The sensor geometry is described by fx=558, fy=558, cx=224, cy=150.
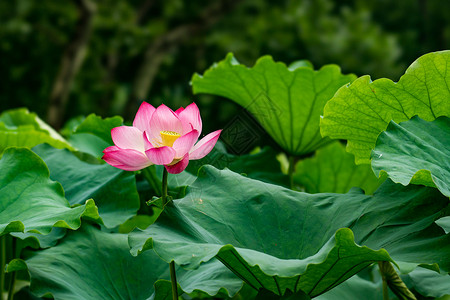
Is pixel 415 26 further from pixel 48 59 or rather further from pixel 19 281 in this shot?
Answer: pixel 19 281

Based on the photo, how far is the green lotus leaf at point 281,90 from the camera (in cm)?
112

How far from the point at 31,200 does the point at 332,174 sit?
2.49ft

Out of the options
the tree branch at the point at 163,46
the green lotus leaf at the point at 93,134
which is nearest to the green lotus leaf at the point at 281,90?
the green lotus leaf at the point at 93,134

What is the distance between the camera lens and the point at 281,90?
1.15m

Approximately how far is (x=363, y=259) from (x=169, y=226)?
22 centimetres

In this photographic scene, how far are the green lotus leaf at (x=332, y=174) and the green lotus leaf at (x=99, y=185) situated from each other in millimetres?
490

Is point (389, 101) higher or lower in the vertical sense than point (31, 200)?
higher

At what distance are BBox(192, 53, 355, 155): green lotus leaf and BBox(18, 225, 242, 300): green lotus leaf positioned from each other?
414 mm

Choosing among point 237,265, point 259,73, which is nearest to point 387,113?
point 237,265

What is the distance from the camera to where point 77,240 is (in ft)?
2.70

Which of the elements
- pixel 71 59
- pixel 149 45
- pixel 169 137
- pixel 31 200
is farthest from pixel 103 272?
pixel 149 45

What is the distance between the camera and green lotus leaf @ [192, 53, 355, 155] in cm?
112

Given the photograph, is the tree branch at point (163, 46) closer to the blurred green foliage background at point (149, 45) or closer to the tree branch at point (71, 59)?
the blurred green foliage background at point (149, 45)

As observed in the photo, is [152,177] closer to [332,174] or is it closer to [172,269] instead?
[172,269]
